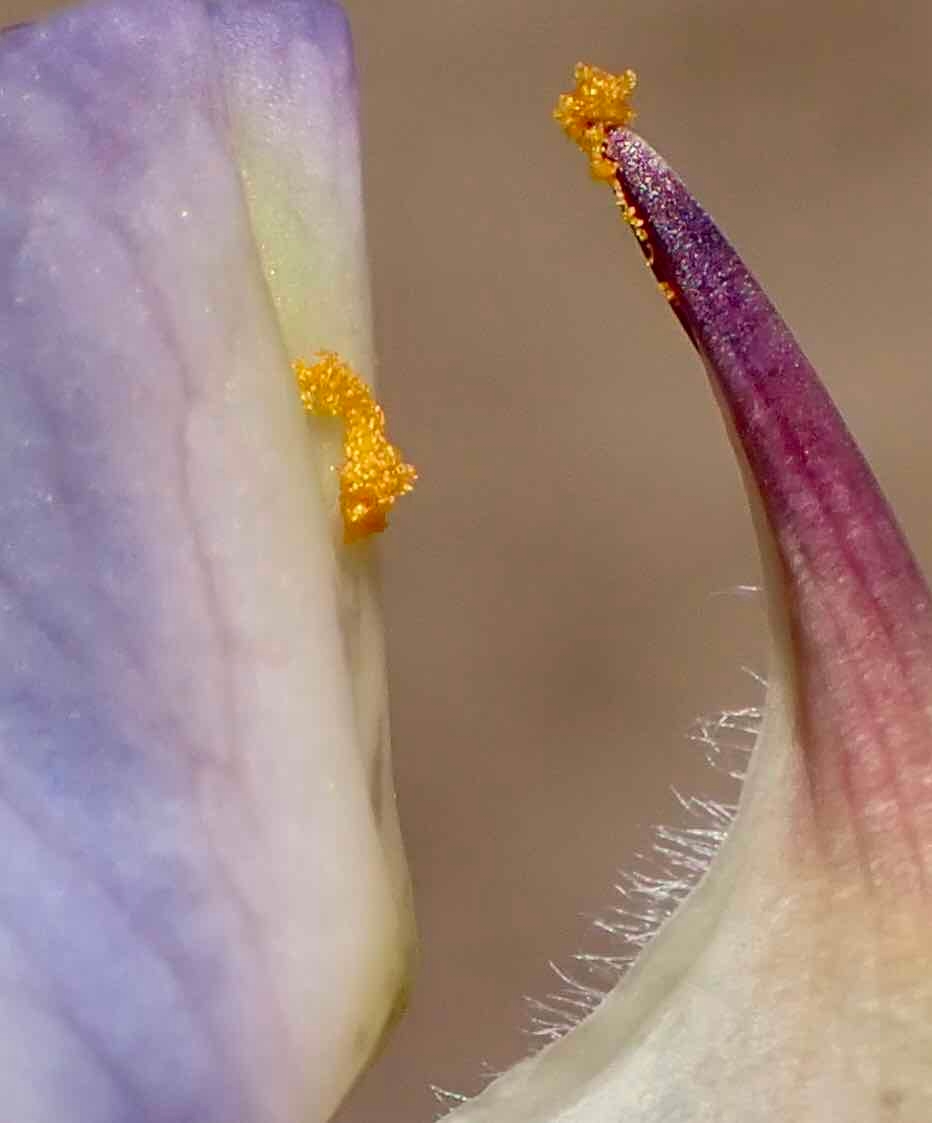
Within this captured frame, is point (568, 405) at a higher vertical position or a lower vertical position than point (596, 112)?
higher

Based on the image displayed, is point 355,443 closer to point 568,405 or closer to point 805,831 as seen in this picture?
point 805,831

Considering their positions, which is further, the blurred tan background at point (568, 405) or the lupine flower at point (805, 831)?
the blurred tan background at point (568, 405)

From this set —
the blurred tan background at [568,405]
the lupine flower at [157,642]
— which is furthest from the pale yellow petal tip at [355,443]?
the blurred tan background at [568,405]

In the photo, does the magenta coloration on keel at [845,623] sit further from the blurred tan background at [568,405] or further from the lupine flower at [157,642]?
the blurred tan background at [568,405]

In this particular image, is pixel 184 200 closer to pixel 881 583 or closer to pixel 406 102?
pixel 881 583

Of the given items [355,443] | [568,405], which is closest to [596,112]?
[355,443]

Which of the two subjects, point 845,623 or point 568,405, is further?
point 568,405

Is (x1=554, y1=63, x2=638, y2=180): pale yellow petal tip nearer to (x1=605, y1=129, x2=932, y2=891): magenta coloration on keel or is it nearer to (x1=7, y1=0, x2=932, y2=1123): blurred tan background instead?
(x1=605, y1=129, x2=932, y2=891): magenta coloration on keel
